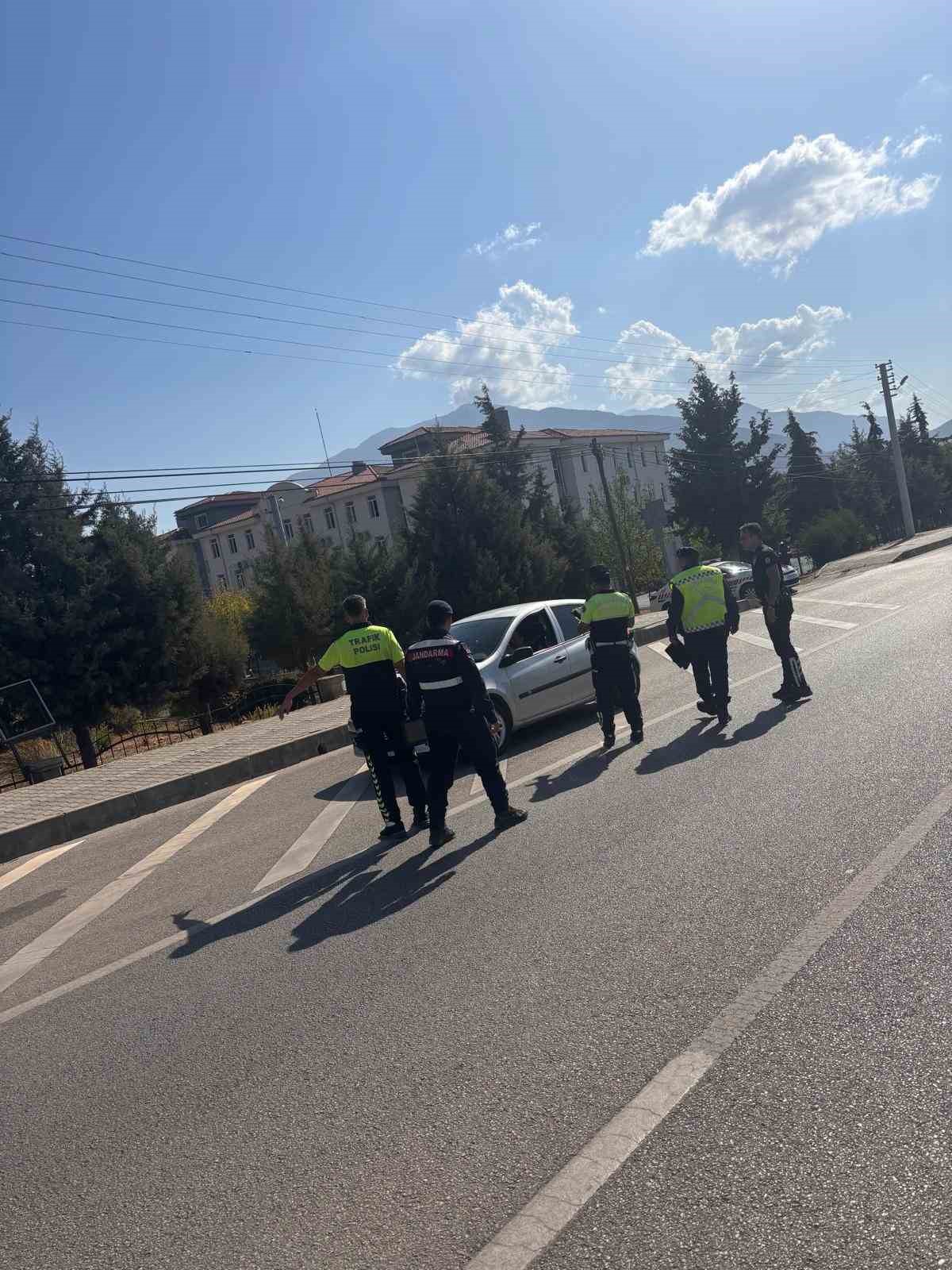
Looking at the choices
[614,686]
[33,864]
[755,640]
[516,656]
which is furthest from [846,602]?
[33,864]

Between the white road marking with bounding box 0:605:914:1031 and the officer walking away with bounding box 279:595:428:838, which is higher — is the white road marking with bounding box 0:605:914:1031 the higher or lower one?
the lower one

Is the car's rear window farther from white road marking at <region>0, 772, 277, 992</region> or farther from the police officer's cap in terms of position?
the police officer's cap

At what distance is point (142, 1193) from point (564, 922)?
2.39 meters

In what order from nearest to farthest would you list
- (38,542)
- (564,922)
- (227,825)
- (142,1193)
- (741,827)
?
1. (142,1193)
2. (564,922)
3. (741,827)
4. (227,825)
5. (38,542)

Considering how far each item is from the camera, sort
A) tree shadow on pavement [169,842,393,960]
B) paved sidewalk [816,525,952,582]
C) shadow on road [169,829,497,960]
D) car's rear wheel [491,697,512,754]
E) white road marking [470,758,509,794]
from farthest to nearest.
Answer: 1. paved sidewalk [816,525,952,582]
2. car's rear wheel [491,697,512,754]
3. white road marking [470,758,509,794]
4. tree shadow on pavement [169,842,393,960]
5. shadow on road [169,829,497,960]

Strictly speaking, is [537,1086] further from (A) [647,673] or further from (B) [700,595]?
(A) [647,673]

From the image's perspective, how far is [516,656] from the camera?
1112cm

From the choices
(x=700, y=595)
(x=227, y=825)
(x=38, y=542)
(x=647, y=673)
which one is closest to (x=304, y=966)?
(x=227, y=825)

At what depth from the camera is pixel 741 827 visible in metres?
6.33

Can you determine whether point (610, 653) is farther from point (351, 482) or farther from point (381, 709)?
point (351, 482)

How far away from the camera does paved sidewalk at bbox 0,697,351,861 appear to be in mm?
11688

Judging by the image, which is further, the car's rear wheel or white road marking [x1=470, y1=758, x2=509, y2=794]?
the car's rear wheel

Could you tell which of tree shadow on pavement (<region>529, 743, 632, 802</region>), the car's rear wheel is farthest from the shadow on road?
the car's rear wheel

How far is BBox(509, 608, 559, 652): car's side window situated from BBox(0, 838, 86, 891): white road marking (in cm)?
529
